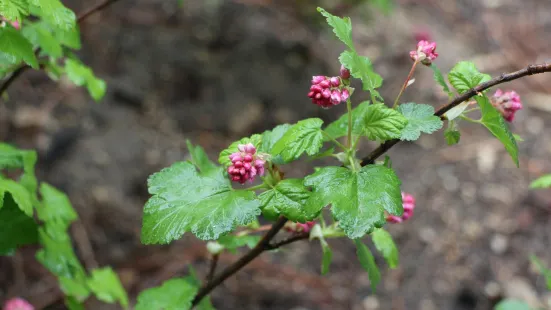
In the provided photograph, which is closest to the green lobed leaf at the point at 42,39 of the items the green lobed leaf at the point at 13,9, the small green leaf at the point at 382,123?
the green lobed leaf at the point at 13,9

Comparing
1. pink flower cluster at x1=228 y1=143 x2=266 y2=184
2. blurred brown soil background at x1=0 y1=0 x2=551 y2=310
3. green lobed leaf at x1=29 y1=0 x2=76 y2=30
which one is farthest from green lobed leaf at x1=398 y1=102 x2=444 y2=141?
blurred brown soil background at x1=0 y1=0 x2=551 y2=310

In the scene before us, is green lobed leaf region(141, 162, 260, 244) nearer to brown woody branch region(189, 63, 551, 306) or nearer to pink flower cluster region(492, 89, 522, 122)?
brown woody branch region(189, 63, 551, 306)

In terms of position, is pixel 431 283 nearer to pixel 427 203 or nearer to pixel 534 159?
pixel 427 203

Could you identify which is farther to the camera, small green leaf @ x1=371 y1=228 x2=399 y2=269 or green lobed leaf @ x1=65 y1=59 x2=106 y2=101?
green lobed leaf @ x1=65 y1=59 x2=106 y2=101

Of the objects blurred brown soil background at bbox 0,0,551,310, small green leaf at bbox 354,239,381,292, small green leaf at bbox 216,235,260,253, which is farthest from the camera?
blurred brown soil background at bbox 0,0,551,310

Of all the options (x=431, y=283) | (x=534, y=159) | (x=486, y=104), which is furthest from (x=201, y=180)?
(x=534, y=159)

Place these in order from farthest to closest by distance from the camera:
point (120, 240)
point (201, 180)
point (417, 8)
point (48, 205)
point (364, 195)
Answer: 1. point (417, 8)
2. point (120, 240)
3. point (48, 205)
4. point (201, 180)
5. point (364, 195)
